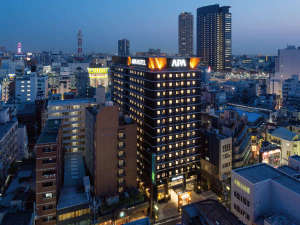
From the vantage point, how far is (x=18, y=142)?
72250mm

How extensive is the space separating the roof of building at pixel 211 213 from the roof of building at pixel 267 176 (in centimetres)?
855

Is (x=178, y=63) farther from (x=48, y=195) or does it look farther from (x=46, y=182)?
(x=48, y=195)

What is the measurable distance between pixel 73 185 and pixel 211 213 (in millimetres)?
30712

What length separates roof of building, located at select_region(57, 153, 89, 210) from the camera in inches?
1718

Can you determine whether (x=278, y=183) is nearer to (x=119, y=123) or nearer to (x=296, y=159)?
(x=296, y=159)

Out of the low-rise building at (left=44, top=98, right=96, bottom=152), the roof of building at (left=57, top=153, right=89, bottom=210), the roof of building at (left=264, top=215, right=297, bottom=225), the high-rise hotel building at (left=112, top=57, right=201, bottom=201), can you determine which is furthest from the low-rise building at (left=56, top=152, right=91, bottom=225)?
the roof of building at (left=264, top=215, right=297, bottom=225)

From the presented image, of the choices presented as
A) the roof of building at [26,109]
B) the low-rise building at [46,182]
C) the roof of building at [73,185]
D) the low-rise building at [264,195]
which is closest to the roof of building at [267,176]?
the low-rise building at [264,195]

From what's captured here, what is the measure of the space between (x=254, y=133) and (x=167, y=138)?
28661mm

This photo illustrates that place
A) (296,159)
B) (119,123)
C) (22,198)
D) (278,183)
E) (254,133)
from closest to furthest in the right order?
(278,183), (22,198), (296,159), (119,123), (254,133)

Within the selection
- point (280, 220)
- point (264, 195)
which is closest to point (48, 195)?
point (264, 195)

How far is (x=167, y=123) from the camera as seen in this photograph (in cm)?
5938

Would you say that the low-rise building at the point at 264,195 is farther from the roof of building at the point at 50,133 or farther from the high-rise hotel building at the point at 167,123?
the roof of building at the point at 50,133

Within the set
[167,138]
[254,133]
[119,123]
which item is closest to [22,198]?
[119,123]

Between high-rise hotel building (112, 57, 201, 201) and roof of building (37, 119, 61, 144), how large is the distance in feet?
68.1
